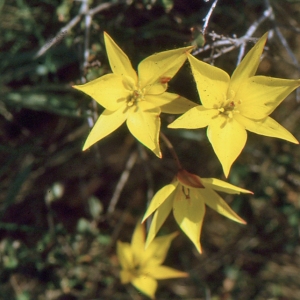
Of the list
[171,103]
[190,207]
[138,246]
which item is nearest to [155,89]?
[171,103]

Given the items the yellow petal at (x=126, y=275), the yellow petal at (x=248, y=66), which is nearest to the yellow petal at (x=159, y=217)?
the yellow petal at (x=248, y=66)

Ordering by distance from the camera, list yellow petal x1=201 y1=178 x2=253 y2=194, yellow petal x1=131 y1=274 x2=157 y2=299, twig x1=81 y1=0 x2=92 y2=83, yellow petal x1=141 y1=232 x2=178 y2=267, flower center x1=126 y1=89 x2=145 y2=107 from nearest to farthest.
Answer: yellow petal x1=201 y1=178 x2=253 y2=194, flower center x1=126 y1=89 x2=145 y2=107, twig x1=81 y1=0 x2=92 y2=83, yellow petal x1=131 y1=274 x2=157 y2=299, yellow petal x1=141 y1=232 x2=178 y2=267

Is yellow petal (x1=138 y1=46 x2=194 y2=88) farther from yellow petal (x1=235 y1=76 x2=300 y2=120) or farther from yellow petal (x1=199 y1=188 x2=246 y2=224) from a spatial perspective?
yellow petal (x1=199 y1=188 x2=246 y2=224)

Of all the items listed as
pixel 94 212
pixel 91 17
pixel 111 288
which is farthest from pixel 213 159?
pixel 91 17

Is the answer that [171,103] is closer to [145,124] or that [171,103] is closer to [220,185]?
[145,124]

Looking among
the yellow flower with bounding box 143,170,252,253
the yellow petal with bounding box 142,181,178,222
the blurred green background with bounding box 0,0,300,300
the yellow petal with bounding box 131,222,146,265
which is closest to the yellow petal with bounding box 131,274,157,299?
the yellow petal with bounding box 131,222,146,265
